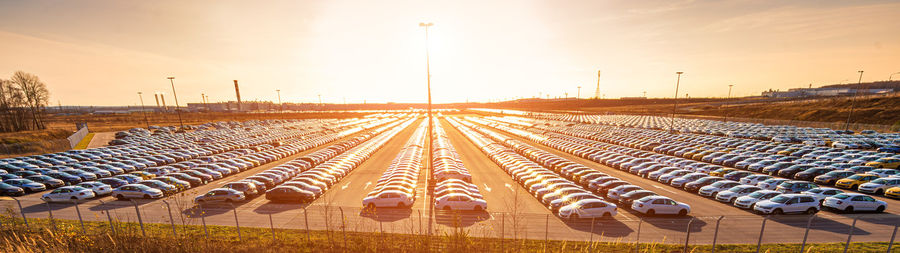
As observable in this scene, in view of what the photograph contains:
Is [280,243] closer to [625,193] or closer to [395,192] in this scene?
[395,192]

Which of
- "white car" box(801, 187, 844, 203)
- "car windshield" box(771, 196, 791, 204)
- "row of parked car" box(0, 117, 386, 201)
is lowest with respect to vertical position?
"row of parked car" box(0, 117, 386, 201)

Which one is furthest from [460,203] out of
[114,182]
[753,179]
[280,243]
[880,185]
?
[880,185]

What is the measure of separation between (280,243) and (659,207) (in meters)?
19.4

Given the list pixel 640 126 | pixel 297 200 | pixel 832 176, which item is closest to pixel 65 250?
pixel 297 200

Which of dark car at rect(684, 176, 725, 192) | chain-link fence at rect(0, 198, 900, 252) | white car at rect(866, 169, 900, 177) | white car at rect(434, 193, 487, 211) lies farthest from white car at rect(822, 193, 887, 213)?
white car at rect(434, 193, 487, 211)

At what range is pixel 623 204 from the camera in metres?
18.9

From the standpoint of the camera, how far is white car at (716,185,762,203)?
62.3 ft

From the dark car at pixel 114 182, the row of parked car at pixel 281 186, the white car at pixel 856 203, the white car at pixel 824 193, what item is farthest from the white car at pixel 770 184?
the dark car at pixel 114 182

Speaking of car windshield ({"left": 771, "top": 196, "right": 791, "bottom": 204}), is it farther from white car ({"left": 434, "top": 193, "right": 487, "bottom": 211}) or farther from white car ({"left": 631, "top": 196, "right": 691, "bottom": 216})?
white car ({"left": 434, "top": 193, "right": 487, "bottom": 211})

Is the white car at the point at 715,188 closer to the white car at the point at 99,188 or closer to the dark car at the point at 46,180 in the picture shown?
the white car at the point at 99,188

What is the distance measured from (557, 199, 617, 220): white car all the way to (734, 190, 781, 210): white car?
864cm

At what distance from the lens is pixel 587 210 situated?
1645 cm

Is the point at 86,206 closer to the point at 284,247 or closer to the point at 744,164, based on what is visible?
the point at 284,247

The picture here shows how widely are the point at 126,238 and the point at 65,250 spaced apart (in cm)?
134
